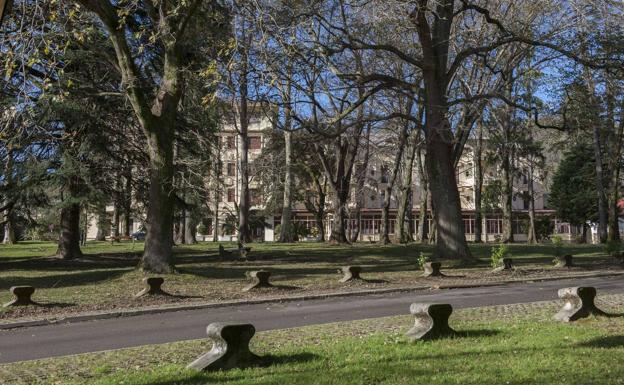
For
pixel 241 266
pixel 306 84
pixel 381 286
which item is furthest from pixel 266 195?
pixel 381 286

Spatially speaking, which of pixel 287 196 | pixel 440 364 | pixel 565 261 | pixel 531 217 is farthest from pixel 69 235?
pixel 531 217

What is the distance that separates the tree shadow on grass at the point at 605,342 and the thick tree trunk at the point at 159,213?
13234 mm

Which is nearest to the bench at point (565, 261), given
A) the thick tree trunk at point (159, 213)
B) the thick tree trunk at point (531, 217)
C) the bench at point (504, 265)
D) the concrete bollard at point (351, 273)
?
the bench at point (504, 265)

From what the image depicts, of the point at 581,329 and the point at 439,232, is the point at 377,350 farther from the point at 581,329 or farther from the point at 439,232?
the point at 439,232

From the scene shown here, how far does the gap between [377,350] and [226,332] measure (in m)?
1.87

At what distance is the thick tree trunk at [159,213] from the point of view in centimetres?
1878

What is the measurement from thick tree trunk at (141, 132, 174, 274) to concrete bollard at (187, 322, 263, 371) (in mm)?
11986

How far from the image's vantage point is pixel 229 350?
23.1 ft

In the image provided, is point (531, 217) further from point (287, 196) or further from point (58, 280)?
point (58, 280)

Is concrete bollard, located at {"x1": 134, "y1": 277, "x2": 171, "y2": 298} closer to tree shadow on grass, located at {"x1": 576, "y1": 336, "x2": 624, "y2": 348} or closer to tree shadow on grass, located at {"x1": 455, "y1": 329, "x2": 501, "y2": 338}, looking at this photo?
tree shadow on grass, located at {"x1": 455, "y1": 329, "x2": 501, "y2": 338}

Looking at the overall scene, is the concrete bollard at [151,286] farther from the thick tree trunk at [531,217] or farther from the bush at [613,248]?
the thick tree trunk at [531,217]

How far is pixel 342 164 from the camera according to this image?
43.8m

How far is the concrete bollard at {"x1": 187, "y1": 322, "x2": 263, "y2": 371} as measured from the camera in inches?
275

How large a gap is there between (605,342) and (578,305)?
2.36 m
